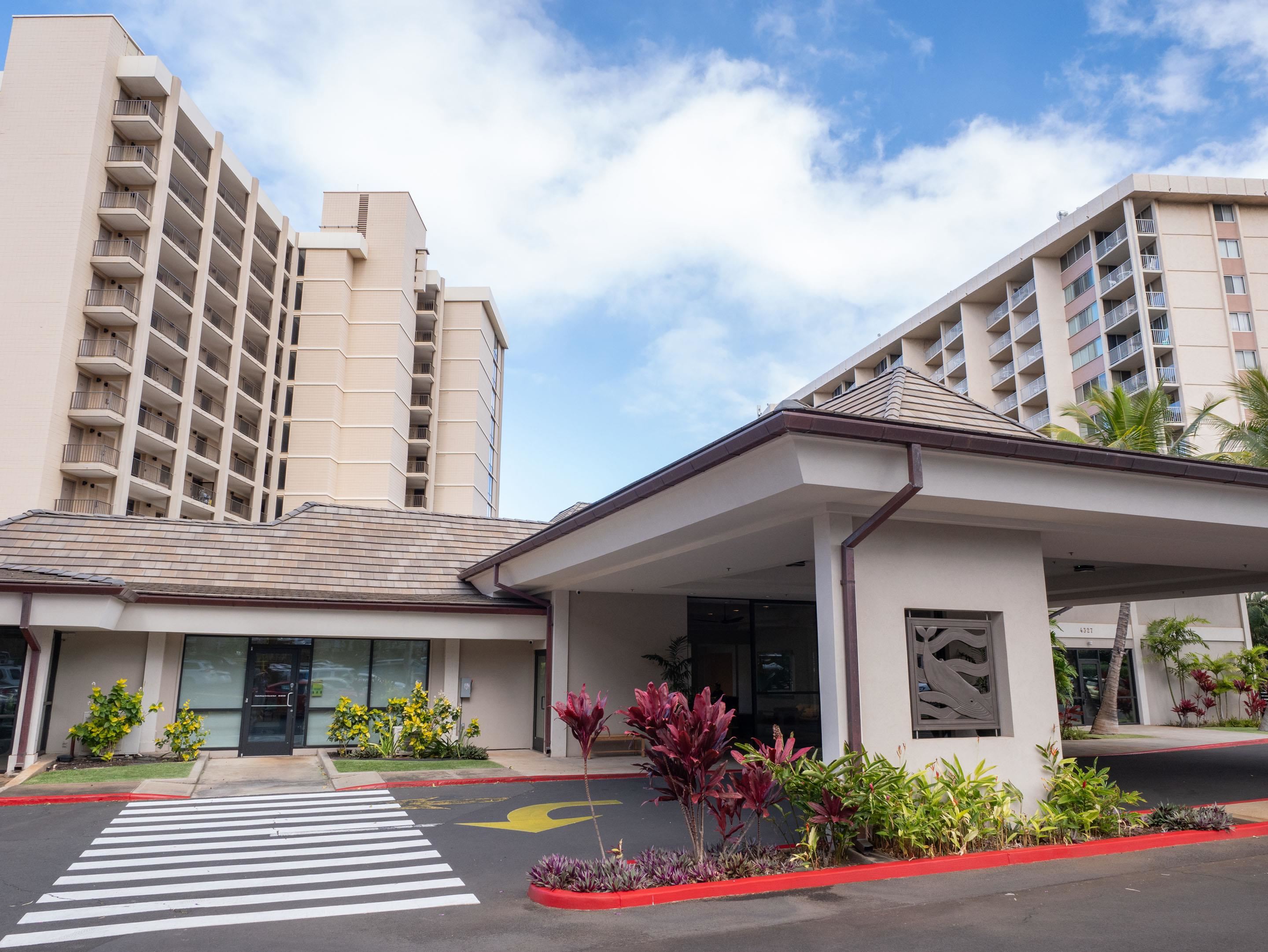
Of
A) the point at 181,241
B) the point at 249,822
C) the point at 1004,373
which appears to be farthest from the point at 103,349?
the point at 1004,373

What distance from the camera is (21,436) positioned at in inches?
1423

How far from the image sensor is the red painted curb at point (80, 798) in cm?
1250

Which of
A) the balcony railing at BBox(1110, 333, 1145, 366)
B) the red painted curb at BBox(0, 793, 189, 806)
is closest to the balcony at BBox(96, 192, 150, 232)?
the red painted curb at BBox(0, 793, 189, 806)

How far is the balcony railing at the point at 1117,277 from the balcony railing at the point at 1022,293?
5.00 metres

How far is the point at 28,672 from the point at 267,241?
4218cm

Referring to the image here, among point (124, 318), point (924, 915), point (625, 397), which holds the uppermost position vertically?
point (124, 318)

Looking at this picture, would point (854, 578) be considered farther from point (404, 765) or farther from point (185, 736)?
point (185, 736)

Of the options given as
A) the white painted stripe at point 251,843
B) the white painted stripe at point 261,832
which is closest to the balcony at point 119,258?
the white painted stripe at point 261,832

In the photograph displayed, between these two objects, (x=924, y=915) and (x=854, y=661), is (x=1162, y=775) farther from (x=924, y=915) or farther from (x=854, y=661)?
(x=924, y=915)

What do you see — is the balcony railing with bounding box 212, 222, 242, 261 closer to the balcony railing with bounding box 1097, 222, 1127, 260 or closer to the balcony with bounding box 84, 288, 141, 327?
the balcony with bounding box 84, 288, 141, 327

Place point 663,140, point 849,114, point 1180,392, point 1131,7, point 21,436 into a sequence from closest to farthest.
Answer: point 663,140 → point 1131,7 → point 849,114 → point 21,436 → point 1180,392

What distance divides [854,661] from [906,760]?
51.3 inches

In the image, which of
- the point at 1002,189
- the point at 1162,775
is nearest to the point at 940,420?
the point at 1162,775

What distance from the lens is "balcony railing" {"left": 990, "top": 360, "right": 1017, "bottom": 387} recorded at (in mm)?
55375
